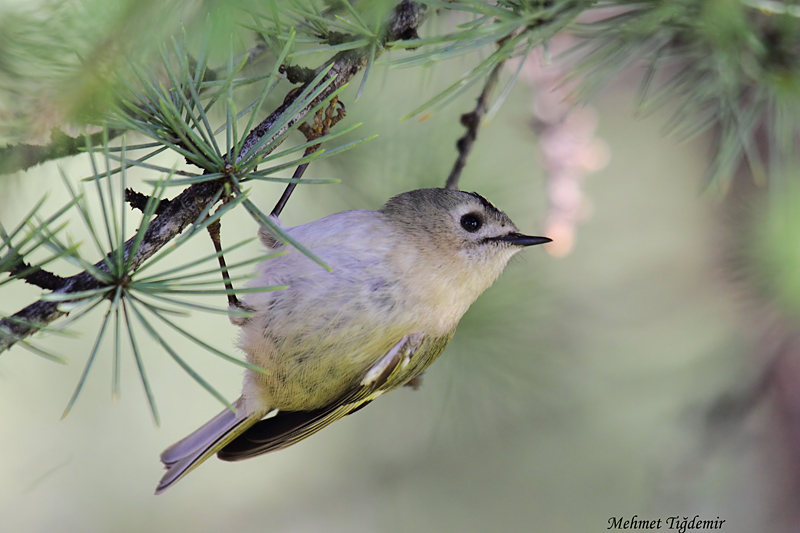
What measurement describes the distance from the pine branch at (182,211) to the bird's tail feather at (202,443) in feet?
1.39

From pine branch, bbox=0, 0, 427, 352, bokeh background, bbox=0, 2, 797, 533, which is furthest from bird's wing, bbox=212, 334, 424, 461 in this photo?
bokeh background, bbox=0, 2, 797, 533

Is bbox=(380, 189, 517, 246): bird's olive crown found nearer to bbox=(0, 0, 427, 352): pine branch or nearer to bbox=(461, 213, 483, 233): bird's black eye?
bbox=(461, 213, 483, 233): bird's black eye

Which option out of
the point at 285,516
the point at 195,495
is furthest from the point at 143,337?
the point at 285,516

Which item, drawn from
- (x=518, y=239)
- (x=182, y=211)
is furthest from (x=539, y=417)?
(x=182, y=211)

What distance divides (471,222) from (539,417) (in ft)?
3.60

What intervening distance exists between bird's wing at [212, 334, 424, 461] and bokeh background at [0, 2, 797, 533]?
22.2 inches

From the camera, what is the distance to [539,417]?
6.38 feet

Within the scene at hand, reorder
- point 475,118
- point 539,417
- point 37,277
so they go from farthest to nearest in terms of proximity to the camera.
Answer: point 539,417
point 475,118
point 37,277

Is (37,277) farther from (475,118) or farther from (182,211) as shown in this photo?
(475,118)

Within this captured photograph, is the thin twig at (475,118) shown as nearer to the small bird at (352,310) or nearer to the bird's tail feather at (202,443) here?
the small bird at (352,310)

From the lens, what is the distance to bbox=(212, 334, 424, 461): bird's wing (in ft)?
3.23

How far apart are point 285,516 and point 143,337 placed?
2.35 ft

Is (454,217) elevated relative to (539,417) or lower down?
elevated

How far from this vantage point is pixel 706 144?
Result: 2.12 meters
